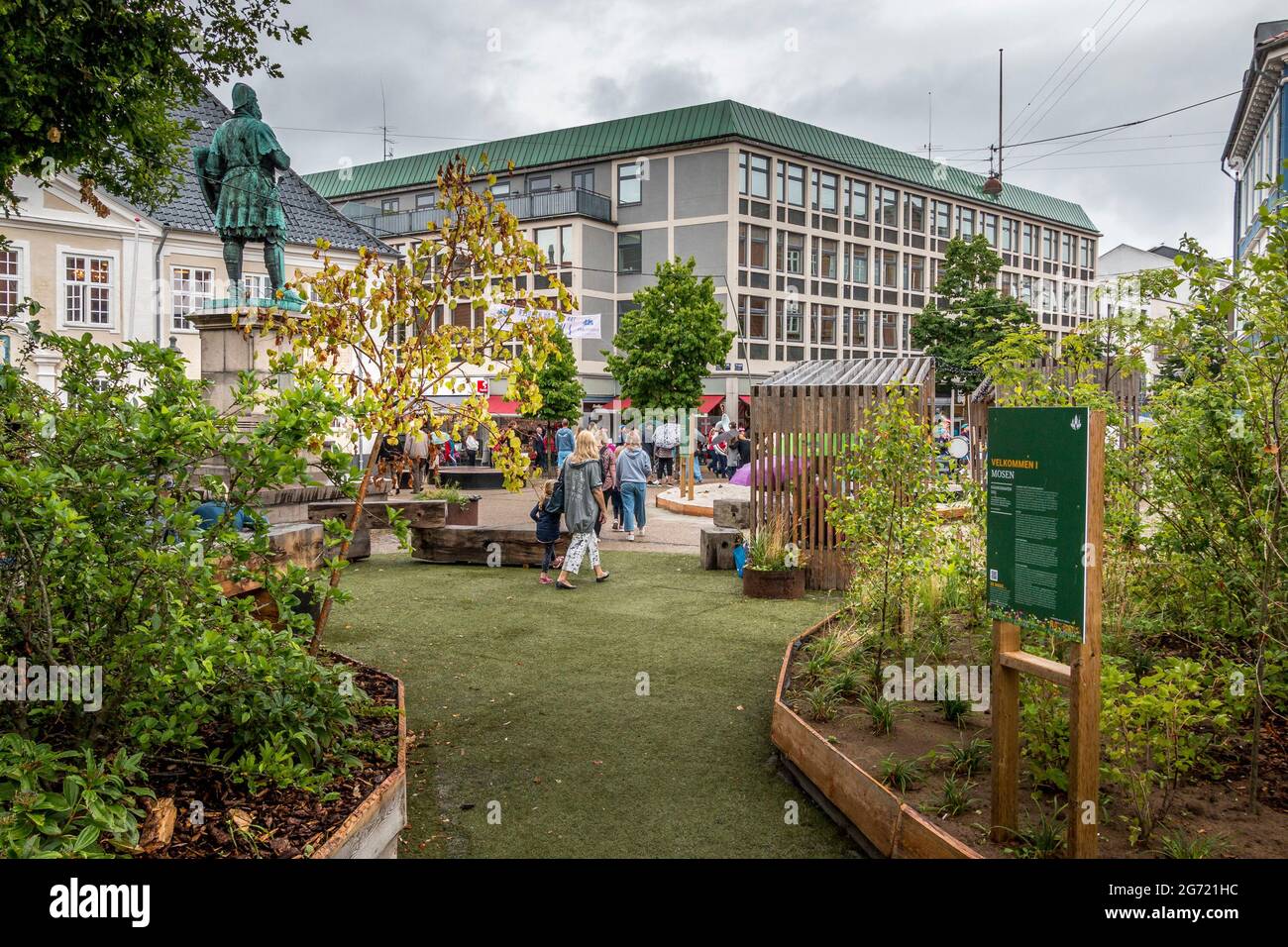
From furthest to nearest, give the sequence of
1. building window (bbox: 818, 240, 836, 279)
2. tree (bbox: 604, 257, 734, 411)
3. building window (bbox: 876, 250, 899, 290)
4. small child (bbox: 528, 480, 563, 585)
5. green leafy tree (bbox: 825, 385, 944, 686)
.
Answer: building window (bbox: 876, 250, 899, 290) → building window (bbox: 818, 240, 836, 279) → tree (bbox: 604, 257, 734, 411) → small child (bbox: 528, 480, 563, 585) → green leafy tree (bbox: 825, 385, 944, 686)

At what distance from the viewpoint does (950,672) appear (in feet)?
21.7

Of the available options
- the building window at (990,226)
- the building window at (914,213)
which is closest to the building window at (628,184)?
the building window at (914,213)

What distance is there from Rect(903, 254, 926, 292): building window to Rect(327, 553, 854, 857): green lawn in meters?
53.5

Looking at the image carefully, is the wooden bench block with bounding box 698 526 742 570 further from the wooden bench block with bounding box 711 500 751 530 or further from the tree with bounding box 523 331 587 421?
the tree with bounding box 523 331 587 421

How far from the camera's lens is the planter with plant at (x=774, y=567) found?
1146 centimetres

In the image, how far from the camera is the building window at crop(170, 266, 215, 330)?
3478cm

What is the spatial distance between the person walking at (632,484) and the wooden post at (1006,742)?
40.1 ft

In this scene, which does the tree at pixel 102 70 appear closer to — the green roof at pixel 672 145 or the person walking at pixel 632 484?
the person walking at pixel 632 484

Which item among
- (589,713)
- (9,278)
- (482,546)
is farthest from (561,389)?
(589,713)

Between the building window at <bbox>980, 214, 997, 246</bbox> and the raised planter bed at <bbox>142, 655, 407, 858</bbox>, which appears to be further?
the building window at <bbox>980, 214, 997, 246</bbox>

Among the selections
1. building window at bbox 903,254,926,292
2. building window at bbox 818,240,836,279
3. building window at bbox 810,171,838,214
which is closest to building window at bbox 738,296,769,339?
building window at bbox 818,240,836,279

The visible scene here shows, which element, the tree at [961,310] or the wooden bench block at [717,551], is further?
the tree at [961,310]

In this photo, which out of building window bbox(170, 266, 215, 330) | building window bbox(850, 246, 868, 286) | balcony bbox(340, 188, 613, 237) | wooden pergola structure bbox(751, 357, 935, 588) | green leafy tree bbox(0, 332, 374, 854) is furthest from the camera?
building window bbox(850, 246, 868, 286)
